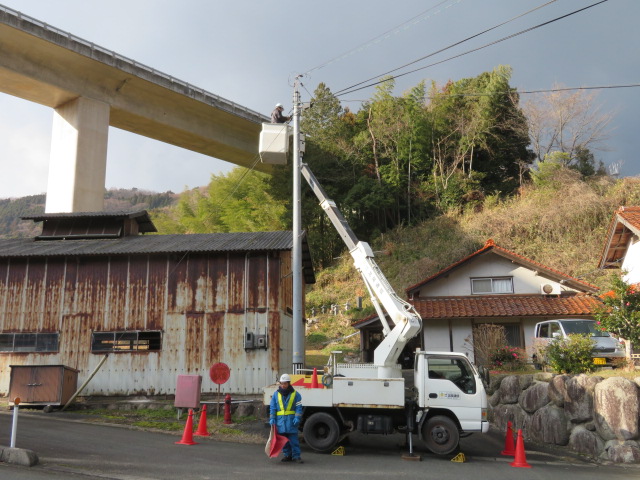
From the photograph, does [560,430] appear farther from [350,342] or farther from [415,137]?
[415,137]

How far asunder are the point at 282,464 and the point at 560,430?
23.5 feet

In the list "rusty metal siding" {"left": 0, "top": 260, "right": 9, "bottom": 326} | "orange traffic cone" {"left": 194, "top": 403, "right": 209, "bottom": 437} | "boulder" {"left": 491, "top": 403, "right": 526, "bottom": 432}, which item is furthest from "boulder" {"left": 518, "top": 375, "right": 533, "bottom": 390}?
"rusty metal siding" {"left": 0, "top": 260, "right": 9, "bottom": 326}

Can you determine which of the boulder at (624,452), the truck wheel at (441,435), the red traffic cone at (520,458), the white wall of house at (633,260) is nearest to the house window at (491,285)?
the white wall of house at (633,260)

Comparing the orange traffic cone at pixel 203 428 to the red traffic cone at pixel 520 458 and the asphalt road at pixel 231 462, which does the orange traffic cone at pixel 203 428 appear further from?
the red traffic cone at pixel 520 458

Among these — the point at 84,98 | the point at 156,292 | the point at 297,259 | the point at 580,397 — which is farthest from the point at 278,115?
the point at 84,98

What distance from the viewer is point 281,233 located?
2003cm

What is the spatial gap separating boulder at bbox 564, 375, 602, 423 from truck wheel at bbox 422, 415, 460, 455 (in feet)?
11.4

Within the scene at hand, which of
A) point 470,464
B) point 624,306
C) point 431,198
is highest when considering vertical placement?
point 431,198

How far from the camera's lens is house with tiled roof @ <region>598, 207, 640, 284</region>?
63.9ft

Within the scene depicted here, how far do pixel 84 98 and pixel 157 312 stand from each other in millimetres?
15997

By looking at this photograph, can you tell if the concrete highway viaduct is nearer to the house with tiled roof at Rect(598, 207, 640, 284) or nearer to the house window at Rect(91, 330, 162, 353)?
the house window at Rect(91, 330, 162, 353)

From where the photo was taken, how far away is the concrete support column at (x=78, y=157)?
27.4 metres

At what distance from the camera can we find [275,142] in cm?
1564

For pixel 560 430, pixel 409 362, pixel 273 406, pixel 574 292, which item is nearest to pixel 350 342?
pixel 409 362
